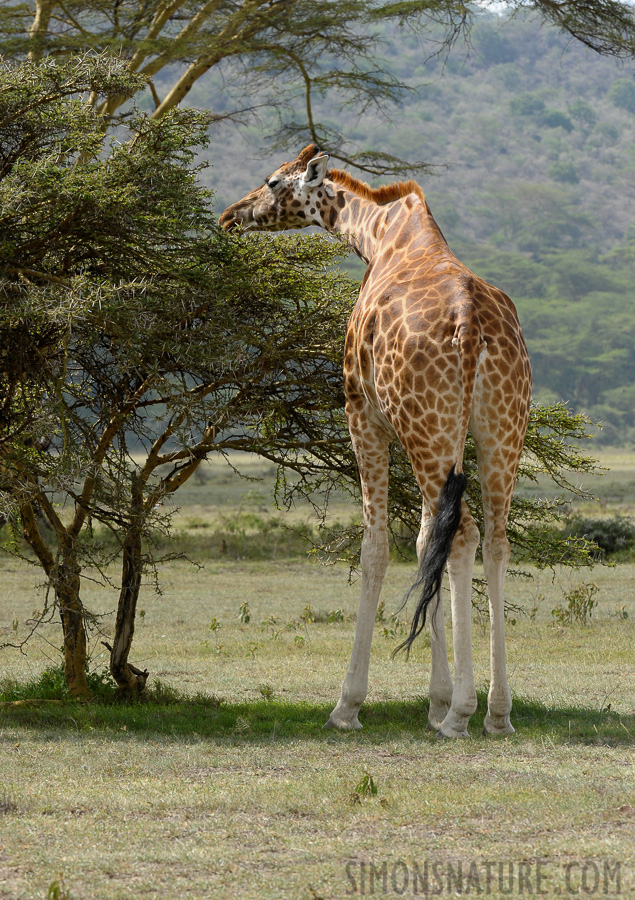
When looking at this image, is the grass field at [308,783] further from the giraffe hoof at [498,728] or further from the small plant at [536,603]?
the small plant at [536,603]

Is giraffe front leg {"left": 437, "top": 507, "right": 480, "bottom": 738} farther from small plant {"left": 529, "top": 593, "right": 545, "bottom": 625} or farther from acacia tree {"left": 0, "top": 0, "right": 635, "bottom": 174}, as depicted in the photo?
acacia tree {"left": 0, "top": 0, "right": 635, "bottom": 174}

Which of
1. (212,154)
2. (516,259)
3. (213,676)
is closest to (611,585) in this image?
(213,676)

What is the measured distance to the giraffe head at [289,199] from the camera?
354 inches

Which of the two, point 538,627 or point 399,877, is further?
point 538,627

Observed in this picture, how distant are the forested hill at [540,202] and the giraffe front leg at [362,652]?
299 ft

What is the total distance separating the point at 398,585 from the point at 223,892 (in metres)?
13.7

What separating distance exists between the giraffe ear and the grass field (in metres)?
4.25

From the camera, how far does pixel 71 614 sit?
27.1 ft

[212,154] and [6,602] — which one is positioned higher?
[212,154]

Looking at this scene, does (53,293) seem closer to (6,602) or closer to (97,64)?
(97,64)

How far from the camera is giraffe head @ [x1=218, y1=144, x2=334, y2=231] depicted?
8.98 m

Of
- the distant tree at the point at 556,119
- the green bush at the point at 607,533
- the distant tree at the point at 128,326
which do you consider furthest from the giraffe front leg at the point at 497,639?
the distant tree at the point at 556,119

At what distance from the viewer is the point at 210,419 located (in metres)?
7.70

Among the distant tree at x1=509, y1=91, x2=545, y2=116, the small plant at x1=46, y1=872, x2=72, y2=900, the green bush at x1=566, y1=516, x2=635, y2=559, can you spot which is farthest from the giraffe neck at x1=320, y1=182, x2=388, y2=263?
the distant tree at x1=509, y1=91, x2=545, y2=116
